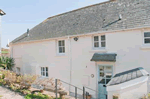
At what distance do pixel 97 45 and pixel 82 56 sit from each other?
1493 millimetres

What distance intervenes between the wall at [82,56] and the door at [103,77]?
31cm

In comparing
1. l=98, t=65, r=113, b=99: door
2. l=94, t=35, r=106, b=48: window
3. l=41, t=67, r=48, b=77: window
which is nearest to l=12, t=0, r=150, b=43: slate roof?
l=94, t=35, r=106, b=48: window

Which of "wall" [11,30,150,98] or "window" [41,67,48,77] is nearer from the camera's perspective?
"wall" [11,30,150,98]

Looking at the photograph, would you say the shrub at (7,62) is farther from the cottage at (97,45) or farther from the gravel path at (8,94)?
the gravel path at (8,94)

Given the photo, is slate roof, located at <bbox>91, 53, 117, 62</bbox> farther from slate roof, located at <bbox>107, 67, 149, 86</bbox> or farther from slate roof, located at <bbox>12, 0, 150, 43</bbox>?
slate roof, located at <bbox>107, 67, 149, 86</bbox>

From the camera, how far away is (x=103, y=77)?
9.82m

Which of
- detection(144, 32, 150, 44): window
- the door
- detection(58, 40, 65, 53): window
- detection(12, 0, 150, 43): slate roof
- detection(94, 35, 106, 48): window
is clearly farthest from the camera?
detection(58, 40, 65, 53): window

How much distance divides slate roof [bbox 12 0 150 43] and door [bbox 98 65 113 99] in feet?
9.07

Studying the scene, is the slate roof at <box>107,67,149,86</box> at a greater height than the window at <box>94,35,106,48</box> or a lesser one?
lesser

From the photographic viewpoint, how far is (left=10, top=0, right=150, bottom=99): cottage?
27.8 ft

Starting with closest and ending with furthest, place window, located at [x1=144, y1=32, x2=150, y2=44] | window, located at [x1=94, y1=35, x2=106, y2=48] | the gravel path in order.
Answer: the gravel path, window, located at [x1=144, y1=32, x2=150, y2=44], window, located at [x1=94, y1=35, x2=106, y2=48]

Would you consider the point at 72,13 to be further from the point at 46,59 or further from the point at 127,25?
the point at 127,25

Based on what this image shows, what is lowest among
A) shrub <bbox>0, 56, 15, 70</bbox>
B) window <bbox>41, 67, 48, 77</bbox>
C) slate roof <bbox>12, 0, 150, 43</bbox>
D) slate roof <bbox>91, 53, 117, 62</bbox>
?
window <bbox>41, 67, 48, 77</bbox>

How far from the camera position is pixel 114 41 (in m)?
9.12
